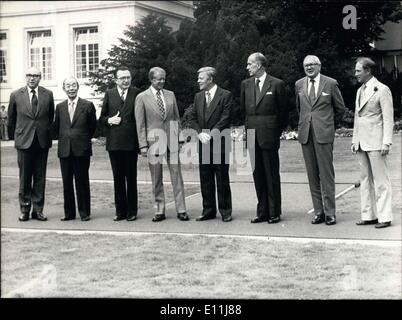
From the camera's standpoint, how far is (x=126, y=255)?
18.3 feet

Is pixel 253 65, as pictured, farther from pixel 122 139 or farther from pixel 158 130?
pixel 122 139

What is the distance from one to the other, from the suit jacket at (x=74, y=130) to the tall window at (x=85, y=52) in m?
5.50

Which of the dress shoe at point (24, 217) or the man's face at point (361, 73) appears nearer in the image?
the man's face at point (361, 73)

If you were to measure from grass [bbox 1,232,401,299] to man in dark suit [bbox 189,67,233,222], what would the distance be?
0.99m

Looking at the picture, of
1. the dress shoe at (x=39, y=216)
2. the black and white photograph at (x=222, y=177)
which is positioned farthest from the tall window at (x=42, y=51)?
the dress shoe at (x=39, y=216)

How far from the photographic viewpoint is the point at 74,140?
23.7 ft

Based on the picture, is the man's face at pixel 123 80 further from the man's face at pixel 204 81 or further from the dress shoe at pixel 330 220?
the dress shoe at pixel 330 220

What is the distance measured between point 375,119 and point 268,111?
3.78 ft

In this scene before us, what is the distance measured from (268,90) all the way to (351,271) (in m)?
2.61

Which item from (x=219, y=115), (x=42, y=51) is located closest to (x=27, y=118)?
(x=219, y=115)

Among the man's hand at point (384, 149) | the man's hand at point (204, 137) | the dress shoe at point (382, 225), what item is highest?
the man's hand at point (204, 137)

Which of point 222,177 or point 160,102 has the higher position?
point 160,102

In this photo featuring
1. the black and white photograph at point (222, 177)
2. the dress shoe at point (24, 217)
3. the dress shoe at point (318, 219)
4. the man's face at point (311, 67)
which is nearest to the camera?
the black and white photograph at point (222, 177)

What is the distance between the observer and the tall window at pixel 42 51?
1259 cm
